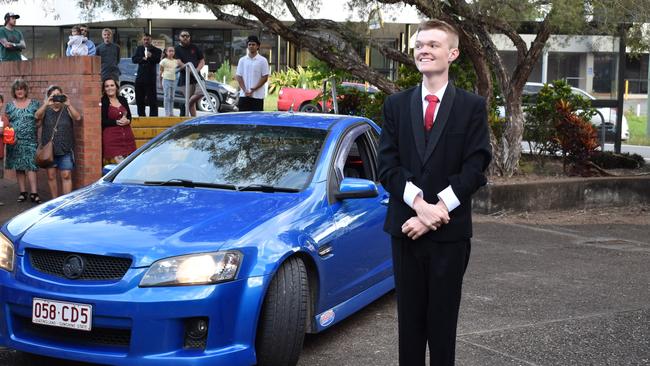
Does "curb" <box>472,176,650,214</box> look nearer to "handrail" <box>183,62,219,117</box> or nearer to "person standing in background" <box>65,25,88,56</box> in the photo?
"handrail" <box>183,62,219,117</box>

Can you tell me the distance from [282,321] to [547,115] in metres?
10.8

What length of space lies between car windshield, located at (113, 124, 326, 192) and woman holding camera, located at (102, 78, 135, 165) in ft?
17.3

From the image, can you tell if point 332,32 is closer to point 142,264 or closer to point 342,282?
point 342,282

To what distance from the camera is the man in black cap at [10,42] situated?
49.5ft

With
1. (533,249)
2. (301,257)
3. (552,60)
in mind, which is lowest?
(533,249)

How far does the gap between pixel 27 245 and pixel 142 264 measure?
772mm

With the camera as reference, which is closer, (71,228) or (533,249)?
(71,228)

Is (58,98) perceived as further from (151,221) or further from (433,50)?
(433,50)

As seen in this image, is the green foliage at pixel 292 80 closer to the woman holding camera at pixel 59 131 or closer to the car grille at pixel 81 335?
the woman holding camera at pixel 59 131

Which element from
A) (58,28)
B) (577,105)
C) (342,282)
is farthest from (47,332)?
(58,28)

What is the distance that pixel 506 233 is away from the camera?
11.0 metres

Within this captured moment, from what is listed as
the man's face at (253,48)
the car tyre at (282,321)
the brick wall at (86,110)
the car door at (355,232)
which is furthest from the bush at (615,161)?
the car tyre at (282,321)

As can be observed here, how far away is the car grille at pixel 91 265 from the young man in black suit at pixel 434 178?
157 cm

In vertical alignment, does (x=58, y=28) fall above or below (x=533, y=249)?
above
